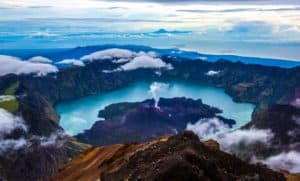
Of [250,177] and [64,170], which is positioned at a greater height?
[250,177]

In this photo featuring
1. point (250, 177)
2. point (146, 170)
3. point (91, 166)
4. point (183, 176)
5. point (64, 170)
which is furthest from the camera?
point (64, 170)

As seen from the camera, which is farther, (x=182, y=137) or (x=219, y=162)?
(x=182, y=137)

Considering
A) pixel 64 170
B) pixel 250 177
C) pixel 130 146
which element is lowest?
pixel 64 170

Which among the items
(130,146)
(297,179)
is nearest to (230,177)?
(297,179)

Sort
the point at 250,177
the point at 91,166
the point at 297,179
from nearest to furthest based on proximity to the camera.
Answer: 1. the point at 250,177
2. the point at 297,179
3. the point at 91,166

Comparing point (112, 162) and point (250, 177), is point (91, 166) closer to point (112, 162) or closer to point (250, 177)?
point (112, 162)

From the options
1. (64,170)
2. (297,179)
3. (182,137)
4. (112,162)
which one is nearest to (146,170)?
(182,137)
